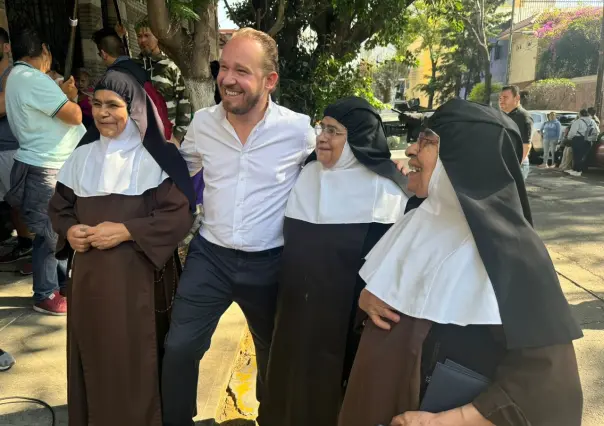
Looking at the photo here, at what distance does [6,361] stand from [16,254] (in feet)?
7.40

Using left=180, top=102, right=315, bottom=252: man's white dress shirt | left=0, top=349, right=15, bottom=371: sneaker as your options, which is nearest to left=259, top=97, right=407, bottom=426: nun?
left=180, top=102, right=315, bottom=252: man's white dress shirt

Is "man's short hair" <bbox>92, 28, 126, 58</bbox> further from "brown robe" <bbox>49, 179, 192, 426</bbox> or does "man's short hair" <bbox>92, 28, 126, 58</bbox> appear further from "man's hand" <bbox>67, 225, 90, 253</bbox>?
"man's hand" <bbox>67, 225, 90, 253</bbox>

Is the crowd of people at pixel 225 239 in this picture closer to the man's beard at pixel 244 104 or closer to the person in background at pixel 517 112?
the man's beard at pixel 244 104

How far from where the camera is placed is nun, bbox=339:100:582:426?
135 centimetres

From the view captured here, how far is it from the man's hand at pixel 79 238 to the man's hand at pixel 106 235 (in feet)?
0.06

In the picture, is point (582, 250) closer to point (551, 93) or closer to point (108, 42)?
point (108, 42)

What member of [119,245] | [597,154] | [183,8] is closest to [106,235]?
[119,245]

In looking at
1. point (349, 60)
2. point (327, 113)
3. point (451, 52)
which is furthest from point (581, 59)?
point (327, 113)

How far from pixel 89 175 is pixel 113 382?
0.93m

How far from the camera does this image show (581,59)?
3306 centimetres

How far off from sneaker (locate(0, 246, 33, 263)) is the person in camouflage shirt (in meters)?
1.91

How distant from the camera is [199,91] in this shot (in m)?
4.50

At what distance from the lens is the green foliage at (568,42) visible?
105 ft

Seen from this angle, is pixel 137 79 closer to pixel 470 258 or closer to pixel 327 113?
pixel 327 113
